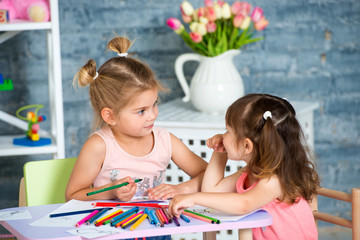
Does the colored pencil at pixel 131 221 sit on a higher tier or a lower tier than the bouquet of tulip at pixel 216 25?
lower

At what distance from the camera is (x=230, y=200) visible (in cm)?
133

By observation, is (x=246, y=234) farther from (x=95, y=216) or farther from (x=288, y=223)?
(x=95, y=216)

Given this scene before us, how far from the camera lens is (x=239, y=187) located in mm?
1533

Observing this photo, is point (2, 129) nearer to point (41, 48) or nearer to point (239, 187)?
point (41, 48)

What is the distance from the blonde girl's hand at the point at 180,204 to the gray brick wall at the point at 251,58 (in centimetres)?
148

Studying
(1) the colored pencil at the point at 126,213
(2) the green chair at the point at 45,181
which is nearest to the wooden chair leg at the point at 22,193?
(2) the green chair at the point at 45,181

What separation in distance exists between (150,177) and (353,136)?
4.69 ft

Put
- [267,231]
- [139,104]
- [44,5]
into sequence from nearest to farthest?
[267,231] → [139,104] → [44,5]

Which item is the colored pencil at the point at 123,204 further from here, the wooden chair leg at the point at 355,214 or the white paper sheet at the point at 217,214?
the wooden chair leg at the point at 355,214

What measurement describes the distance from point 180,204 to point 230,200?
13 centimetres

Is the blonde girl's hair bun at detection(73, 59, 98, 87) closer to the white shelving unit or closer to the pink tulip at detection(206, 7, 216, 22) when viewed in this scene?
the white shelving unit

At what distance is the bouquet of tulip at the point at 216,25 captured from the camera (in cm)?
232

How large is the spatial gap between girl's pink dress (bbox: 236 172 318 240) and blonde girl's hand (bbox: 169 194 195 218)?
23 cm

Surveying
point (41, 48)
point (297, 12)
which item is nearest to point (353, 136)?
point (297, 12)
